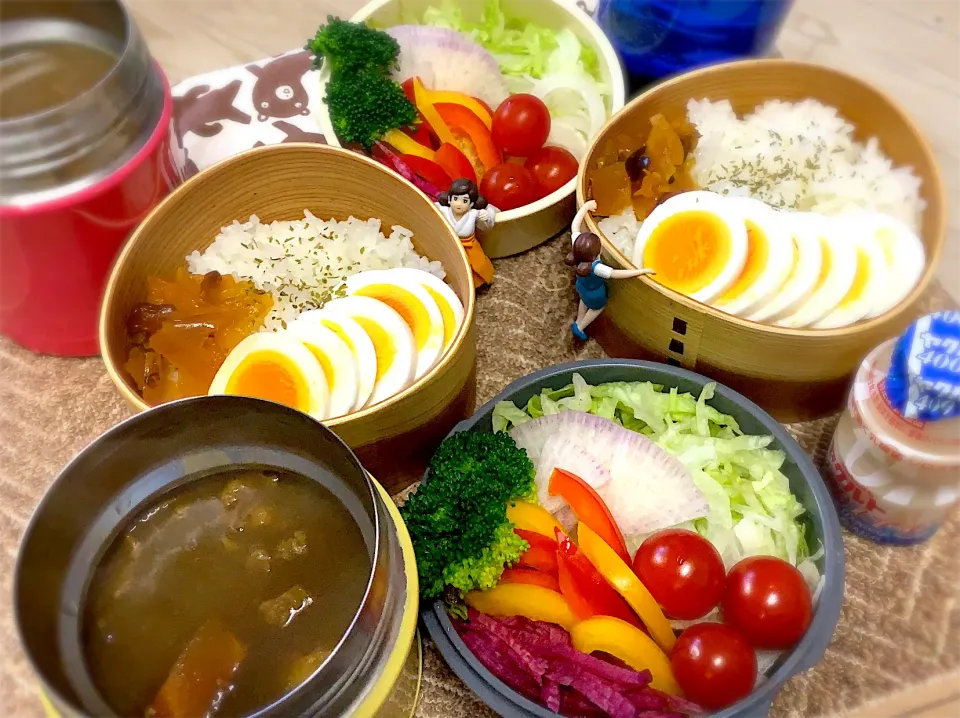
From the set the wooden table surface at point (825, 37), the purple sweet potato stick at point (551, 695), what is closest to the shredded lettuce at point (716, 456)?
the purple sweet potato stick at point (551, 695)

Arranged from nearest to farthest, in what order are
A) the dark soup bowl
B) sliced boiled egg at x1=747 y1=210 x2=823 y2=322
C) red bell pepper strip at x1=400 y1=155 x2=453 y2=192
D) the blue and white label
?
the dark soup bowl → the blue and white label → sliced boiled egg at x1=747 y1=210 x2=823 y2=322 → red bell pepper strip at x1=400 y1=155 x2=453 y2=192

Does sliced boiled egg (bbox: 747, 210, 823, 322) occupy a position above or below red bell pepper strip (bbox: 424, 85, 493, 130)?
above

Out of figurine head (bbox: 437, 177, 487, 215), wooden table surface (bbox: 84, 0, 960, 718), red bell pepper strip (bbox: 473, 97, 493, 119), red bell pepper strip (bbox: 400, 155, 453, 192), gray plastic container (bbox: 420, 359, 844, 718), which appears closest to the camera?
gray plastic container (bbox: 420, 359, 844, 718)

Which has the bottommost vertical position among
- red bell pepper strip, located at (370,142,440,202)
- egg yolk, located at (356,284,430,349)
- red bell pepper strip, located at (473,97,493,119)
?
egg yolk, located at (356,284,430,349)

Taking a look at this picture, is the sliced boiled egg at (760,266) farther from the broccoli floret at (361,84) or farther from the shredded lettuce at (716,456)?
the broccoli floret at (361,84)

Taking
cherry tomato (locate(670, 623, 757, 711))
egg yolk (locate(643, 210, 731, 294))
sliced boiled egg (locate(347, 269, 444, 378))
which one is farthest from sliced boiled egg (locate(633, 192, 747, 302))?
cherry tomato (locate(670, 623, 757, 711))

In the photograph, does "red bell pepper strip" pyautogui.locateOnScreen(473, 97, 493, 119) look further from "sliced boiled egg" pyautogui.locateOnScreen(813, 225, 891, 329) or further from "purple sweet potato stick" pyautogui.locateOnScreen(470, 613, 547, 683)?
"purple sweet potato stick" pyautogui.locateOnScreen(470, 613, 547, 683)

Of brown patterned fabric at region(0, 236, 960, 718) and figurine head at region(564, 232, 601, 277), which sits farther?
figurine head at region(564, 232, 601, 277)
